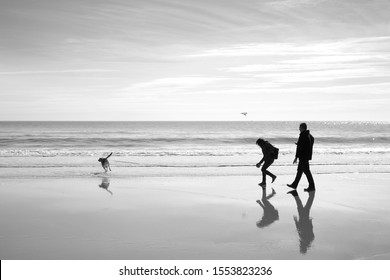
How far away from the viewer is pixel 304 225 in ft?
21.7

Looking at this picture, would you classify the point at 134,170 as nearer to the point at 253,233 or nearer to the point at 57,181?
the point at 57,181

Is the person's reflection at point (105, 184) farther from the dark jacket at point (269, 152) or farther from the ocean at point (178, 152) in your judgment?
the dark jacket at point (269, 152)

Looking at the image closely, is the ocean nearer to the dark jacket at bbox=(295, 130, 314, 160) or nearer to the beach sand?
the beach sand

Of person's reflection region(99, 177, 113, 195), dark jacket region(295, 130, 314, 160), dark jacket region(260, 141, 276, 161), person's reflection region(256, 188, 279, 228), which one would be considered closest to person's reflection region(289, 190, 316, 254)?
person's reflection region(256, 188, 279, 228)

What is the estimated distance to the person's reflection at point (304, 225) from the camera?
5.54 meters

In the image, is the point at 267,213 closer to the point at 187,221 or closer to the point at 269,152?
the point at 187,221

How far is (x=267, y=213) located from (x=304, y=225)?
1030 millimetres

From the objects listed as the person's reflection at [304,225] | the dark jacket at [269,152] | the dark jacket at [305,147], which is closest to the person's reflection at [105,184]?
the dark jacket at [269,152]

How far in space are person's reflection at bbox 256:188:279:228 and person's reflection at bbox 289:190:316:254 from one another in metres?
0.43

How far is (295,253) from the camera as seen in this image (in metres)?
5.14

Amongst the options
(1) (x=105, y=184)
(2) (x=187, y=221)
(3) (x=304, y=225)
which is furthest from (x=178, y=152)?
(3) (x=304, y=225)

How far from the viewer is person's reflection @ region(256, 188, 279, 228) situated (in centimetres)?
675

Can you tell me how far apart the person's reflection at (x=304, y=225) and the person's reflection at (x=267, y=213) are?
1.43ft

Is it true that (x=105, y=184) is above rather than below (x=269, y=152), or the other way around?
below
